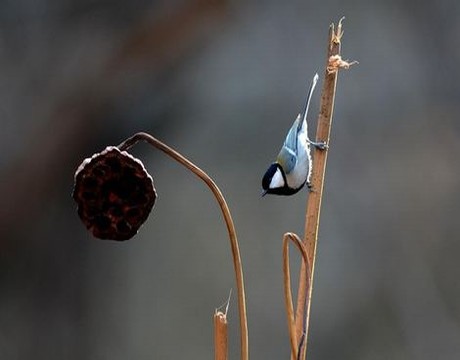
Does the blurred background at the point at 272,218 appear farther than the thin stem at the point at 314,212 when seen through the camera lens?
Yes

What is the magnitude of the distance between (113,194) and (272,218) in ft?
3.32

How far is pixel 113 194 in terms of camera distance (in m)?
0.39

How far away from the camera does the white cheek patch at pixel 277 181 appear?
24.1 inches

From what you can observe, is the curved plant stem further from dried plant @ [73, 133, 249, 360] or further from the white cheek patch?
the white cheek patch

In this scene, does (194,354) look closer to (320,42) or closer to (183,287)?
A: (183,287)

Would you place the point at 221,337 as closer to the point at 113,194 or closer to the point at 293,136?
the point at 113,194

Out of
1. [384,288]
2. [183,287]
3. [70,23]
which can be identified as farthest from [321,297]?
[70,23]

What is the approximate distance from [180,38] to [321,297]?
1.89ft

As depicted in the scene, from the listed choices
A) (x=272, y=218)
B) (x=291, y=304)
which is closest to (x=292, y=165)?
(x=291, y=304)

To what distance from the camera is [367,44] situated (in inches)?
54.8

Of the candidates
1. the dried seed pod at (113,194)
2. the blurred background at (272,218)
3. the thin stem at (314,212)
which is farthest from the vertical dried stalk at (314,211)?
the blurred background at (272,218)

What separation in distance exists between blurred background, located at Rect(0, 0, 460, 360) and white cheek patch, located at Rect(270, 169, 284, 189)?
731 mm

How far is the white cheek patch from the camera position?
0.61 meters

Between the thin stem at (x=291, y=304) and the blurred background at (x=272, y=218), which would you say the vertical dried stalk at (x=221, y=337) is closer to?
the thin stem at (x=291, y=304)
